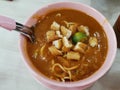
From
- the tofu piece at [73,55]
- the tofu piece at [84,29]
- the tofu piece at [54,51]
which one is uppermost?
the tofu piece at [84,29]

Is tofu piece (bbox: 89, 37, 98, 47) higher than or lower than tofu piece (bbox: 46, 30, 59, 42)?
higher

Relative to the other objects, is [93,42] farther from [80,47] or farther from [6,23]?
[6,23]

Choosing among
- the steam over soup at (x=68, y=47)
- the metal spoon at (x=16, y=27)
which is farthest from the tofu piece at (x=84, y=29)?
the metal spoon at (x=16, y=27)

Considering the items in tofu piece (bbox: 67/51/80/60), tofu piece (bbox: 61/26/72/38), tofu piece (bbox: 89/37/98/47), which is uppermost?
tofu piece (bbox: 89/37/98/47)

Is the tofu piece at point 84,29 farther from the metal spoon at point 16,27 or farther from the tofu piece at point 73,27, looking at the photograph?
the metal spoon at point 16,27

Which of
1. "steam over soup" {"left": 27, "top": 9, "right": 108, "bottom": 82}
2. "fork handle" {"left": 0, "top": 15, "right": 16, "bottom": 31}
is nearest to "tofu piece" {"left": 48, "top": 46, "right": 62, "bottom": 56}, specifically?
"steam over soup" {"left": 27, "top": 9, "right": 108, "bottom": 82}

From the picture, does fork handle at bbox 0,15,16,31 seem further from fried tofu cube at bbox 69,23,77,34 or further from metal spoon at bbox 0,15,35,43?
fried tofu cube at bbox 69,23,77,34

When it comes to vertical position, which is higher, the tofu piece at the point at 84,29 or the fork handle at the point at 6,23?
the tofu piece at the point at 84,29
